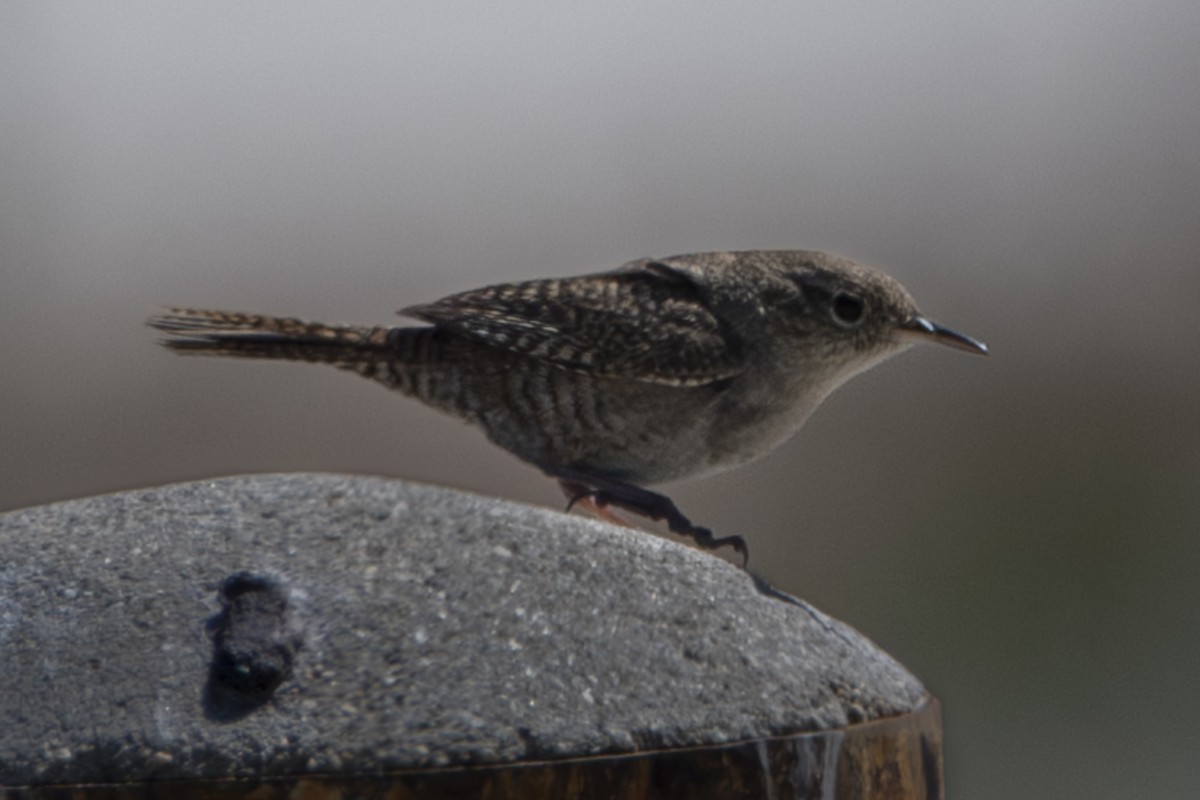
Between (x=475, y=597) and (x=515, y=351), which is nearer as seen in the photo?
→ (x=475, y=597)

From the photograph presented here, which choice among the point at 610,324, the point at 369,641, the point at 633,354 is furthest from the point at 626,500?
the point at 369,641

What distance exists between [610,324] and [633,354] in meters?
0.17

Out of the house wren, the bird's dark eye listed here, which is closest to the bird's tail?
the house wren

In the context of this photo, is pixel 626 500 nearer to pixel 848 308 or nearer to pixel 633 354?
pixel 633 354

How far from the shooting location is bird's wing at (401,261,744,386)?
15.2 feet

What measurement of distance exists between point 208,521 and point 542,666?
29.0 inches

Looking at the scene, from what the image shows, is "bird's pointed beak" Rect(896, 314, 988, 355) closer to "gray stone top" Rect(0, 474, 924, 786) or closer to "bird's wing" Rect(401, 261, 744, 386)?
"bird's wing" Rect(401, 261, 744, 386)

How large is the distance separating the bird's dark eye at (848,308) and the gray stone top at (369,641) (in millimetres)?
1722

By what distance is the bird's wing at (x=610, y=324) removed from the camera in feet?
15.2

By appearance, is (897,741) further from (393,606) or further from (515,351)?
(515,351)

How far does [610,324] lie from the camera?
480 cm

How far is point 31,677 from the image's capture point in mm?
2707

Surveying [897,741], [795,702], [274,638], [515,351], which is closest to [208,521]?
[274,638]

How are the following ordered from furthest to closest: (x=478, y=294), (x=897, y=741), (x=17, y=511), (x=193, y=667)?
(x=478, y=294) < (x=17, y=511) < (x=897, y=741) < (x=193, y=667)
